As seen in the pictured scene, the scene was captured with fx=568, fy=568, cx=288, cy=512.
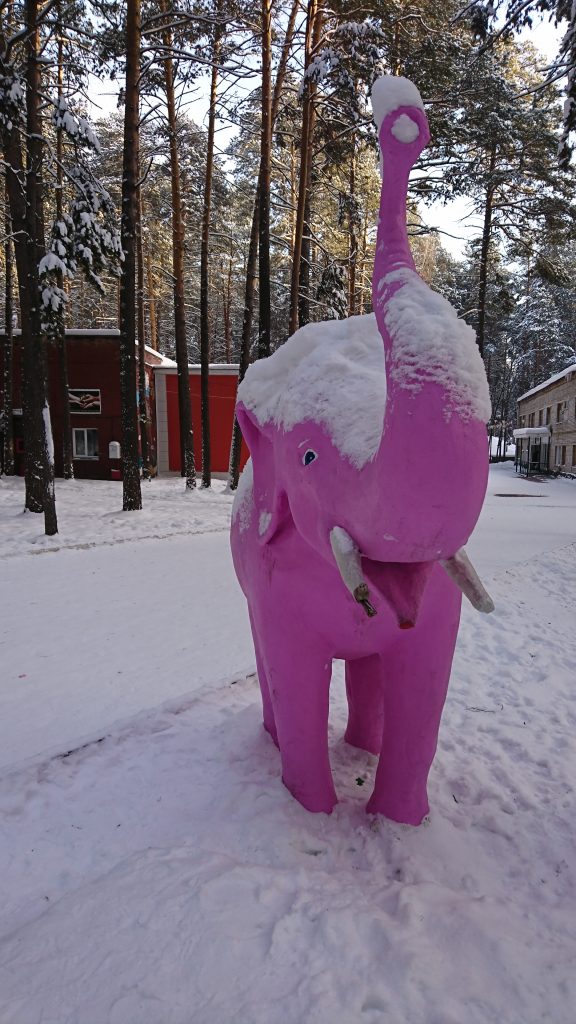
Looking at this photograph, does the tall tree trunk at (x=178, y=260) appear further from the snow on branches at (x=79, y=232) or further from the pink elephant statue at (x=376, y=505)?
the pink elephant statue at (x=376, y=505)

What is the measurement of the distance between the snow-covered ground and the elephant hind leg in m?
0.09

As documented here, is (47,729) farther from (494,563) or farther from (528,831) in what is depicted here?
(494,563)

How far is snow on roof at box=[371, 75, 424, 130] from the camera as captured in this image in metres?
1.41

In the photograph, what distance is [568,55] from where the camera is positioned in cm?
710

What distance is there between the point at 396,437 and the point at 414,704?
124 centimetres

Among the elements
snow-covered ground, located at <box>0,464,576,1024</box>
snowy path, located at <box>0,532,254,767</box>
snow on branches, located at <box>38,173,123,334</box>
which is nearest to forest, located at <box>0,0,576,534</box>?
snow on branches, located at <box>38,173,123,334</box>

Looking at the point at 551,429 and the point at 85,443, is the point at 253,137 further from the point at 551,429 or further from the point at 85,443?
the point at 551,429

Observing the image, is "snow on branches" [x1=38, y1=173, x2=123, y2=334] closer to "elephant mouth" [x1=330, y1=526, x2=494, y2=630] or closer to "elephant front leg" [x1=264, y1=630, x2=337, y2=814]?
"elephant front leg" [x1=264, y1=630, x2=337, y2=814]

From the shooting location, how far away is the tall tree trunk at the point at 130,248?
959cm

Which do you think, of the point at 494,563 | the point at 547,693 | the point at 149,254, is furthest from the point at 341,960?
the point at 149,254

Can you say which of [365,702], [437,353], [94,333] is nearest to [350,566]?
[437,353]

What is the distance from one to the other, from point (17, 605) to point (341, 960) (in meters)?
5.01

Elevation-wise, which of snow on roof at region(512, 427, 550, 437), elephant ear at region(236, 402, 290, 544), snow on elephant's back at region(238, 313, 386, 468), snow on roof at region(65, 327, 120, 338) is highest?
snow on roof at region(65, 327, 120, 338)

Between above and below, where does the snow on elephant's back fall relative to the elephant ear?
above
